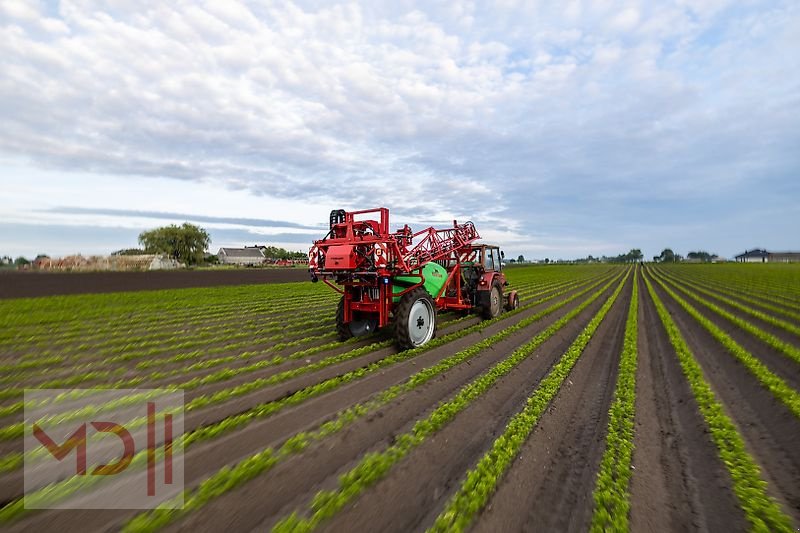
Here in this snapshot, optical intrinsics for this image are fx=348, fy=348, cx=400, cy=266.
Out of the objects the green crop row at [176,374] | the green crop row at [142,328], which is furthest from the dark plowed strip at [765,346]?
the green crop row at [142,328]

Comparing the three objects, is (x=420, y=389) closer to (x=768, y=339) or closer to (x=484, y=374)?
(x=484, y=374)

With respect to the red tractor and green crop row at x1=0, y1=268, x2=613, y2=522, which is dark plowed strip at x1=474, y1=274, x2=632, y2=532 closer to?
green crop row at x1=0, y1=268, x2=613, y2=522

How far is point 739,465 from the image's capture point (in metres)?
3.54

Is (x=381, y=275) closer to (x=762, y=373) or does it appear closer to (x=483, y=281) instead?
(x=483, y=281)

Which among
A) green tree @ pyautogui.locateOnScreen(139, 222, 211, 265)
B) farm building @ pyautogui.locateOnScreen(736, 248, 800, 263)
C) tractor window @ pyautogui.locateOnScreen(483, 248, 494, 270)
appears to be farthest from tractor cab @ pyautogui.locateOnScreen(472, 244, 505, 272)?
farm building @ pyautogui.locateOnScreen(736, 248, 800, 263)

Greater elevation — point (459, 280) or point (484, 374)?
point (459, 280)

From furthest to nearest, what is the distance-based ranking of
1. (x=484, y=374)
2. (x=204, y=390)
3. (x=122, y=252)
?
(x=122, y=252) → (x=484, y=374) → (x=204, y=390)

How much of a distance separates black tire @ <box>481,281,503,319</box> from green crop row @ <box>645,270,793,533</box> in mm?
5552

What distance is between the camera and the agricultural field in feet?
9.29

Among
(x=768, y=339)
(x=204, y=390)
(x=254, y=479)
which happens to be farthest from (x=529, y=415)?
(x=768, y=339)

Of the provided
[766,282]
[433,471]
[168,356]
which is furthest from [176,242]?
[766,282]

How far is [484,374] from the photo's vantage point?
615 centimetres

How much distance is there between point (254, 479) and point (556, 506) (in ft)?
8.81

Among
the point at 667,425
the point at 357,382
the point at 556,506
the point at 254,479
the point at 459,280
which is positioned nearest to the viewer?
the point at 556,506
